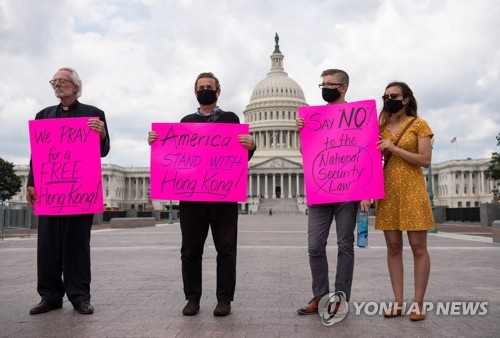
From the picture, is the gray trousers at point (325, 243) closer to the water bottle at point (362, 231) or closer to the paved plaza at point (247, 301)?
the paved plaza at point (247, 301)

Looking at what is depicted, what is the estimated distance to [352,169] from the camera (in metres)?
6.82

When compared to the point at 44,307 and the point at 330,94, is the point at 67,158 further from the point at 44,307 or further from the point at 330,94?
the point at 330,94

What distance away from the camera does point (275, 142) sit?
459ft

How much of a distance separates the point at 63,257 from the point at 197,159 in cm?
223

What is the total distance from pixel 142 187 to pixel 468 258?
469ft

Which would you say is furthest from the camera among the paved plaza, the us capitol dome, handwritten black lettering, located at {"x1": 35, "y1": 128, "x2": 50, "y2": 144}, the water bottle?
the us capitol dome

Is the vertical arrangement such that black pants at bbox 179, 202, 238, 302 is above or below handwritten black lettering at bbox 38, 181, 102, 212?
below

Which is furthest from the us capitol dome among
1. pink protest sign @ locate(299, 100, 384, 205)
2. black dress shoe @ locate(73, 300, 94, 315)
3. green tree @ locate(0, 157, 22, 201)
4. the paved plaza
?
black dress shoe @ locate(73, 300, 94, 315)

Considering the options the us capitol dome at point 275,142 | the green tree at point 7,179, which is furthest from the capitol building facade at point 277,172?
the green tree at point 7,179

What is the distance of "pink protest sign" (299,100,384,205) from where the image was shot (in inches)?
261

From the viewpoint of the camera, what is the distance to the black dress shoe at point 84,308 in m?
6.46

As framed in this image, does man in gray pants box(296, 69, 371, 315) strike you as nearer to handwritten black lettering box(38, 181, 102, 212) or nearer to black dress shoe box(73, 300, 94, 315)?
black dress shoe box(73, 300, 94, 315)

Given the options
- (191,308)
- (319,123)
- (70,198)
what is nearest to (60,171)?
(70,198)

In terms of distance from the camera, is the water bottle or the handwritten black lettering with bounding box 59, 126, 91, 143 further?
Answer: the water bottle
